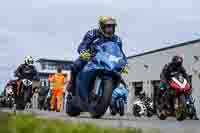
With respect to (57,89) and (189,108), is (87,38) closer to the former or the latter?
(189,108)

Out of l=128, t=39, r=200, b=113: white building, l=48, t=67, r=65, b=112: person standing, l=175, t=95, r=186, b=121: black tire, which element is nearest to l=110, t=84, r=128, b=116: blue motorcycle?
l=175, t=95, r=186, b=121: black tire

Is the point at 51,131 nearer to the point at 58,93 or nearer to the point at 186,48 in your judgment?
the point at 58,93

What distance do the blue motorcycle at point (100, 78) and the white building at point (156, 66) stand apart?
961 inches

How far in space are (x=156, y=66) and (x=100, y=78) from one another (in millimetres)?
35416

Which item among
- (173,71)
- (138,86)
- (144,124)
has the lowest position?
(144,124)

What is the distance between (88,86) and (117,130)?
5.31 meters

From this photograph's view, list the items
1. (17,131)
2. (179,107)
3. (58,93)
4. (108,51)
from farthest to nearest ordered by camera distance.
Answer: (58,93)
(179,107)
(108,51)
(17,131)

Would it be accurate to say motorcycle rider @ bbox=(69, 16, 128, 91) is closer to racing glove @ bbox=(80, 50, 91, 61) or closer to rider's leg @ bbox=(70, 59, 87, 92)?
racing glove @ bbox=(80, 50, 91, 61)

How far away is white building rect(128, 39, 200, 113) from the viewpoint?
37.5m

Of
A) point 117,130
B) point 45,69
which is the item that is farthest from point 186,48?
point 45,69

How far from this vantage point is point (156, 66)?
150 feet

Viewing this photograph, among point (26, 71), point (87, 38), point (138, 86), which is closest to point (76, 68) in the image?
point (87, 38)

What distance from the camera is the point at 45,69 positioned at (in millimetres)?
101750

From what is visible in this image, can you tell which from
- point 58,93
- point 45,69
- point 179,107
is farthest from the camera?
point 45,69
